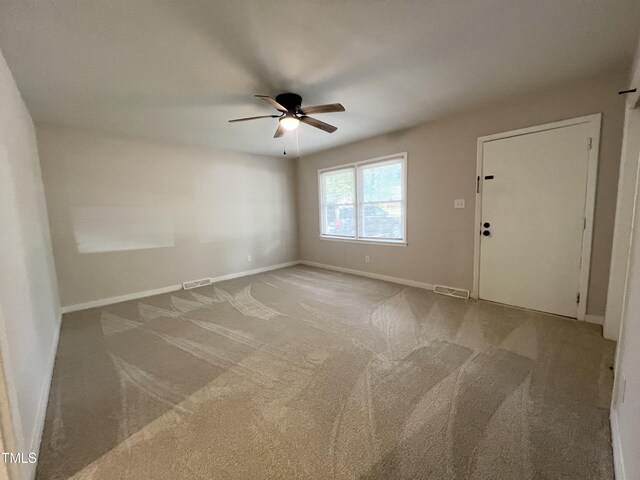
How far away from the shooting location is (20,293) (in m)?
1.60

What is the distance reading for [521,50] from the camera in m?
2.03

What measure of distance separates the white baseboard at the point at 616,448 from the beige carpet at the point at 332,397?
4 cm

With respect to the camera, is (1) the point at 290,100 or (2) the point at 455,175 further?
(2) the point at 455,175

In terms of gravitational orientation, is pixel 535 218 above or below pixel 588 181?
below

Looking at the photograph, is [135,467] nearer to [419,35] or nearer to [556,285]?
[419,35]

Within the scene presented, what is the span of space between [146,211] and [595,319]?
5914 millimetres

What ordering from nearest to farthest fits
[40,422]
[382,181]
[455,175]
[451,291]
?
[40,422], [455,175], [451,291], [382,181]

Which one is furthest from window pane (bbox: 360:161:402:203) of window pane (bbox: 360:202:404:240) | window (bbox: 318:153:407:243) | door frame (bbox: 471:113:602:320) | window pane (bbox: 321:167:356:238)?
door frame (bbox: 471:113:602:320)

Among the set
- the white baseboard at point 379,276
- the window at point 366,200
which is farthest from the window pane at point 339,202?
the white baseboard at point 379,276

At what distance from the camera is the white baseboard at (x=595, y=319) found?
105 inches

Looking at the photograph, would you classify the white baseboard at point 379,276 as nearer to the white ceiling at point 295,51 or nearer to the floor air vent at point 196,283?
the floor air vent at point 196,283

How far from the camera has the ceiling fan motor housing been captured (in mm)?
2572

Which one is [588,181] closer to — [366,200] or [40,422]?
[366,200]

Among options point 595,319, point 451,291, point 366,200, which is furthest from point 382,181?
point 595,319
